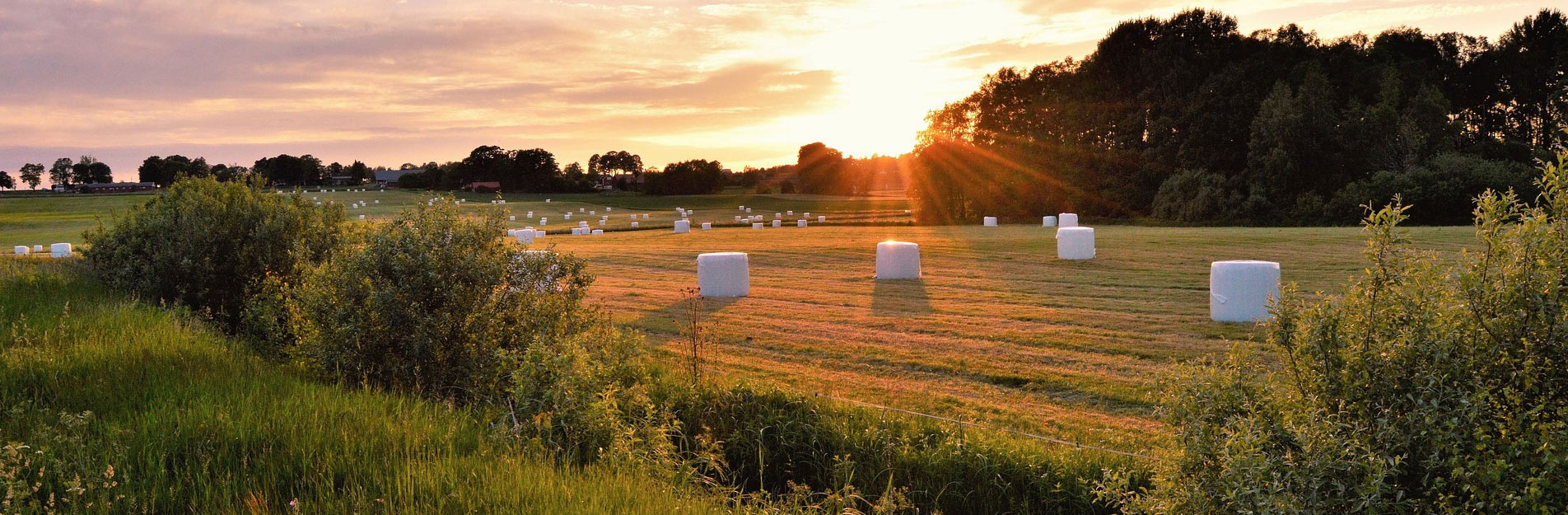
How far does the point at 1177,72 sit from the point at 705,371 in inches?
2291

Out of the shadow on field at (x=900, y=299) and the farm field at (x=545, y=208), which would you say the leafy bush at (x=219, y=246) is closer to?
the shadow on field at (x=900, y=299)

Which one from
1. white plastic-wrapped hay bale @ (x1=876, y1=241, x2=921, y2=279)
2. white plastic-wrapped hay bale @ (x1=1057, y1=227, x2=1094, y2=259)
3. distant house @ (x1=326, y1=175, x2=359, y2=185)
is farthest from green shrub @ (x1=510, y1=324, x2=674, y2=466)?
distant house @ (x1=326, y1=175, x2=359, y2=185)

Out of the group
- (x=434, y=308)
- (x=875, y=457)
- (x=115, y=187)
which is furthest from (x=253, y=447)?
(x=115, y=187)

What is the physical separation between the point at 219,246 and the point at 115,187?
14030 cm

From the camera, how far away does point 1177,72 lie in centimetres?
5953

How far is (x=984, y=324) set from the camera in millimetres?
13703

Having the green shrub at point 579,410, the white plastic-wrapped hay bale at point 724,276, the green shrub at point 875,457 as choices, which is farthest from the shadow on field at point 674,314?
the green shrub at point 579,410

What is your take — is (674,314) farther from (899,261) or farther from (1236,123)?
(1236,123)

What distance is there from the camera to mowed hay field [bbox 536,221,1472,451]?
29.9ft

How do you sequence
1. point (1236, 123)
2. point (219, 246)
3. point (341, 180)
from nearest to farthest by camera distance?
point (219, 246)
point (1236, 123)
point (341, 180)

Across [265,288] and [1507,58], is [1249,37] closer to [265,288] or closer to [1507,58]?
[1507,58]

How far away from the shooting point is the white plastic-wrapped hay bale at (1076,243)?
24.9 metres

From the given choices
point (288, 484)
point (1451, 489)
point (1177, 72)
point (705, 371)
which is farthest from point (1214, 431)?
point (1177, 72)

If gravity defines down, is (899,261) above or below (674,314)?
above
